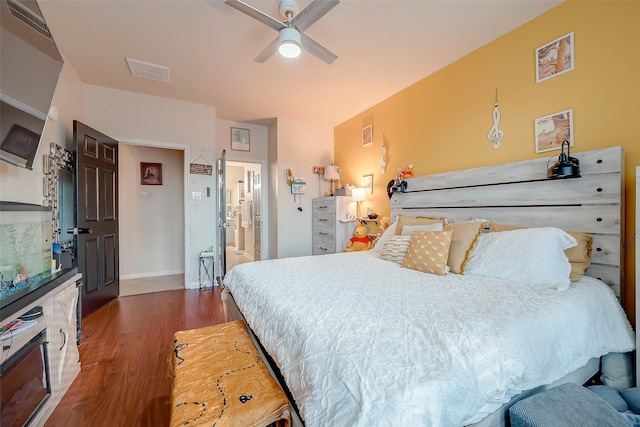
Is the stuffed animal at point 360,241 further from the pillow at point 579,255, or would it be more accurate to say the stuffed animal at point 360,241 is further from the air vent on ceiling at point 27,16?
the air vent on ceiling at point 27,16

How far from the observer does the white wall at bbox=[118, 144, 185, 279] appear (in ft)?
14.3

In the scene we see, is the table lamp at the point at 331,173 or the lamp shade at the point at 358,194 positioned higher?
the table lamp at the point at 331,173

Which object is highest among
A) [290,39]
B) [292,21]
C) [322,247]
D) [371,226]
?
[292,21]

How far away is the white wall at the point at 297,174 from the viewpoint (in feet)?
14.3

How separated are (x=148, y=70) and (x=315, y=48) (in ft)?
6.75

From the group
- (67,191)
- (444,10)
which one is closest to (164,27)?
(67,191)

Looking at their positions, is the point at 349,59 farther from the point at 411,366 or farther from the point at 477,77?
the point at 411,366

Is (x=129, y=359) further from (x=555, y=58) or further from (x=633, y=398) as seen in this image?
(x=555, y=58)

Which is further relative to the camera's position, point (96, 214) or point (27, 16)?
point (96, 214)

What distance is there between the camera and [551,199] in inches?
76.7

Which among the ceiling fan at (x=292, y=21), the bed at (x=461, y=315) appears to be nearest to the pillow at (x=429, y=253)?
the bed at (x=461, y=315)

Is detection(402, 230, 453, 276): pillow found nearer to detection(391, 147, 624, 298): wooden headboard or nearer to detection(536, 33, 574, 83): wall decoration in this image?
detection(391, 147, 624, 298): wooden headboard

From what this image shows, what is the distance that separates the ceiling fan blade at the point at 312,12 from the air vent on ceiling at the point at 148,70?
6.07ft

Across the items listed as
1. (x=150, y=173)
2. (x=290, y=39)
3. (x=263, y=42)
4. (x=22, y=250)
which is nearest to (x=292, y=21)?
(x=290, y=39)
